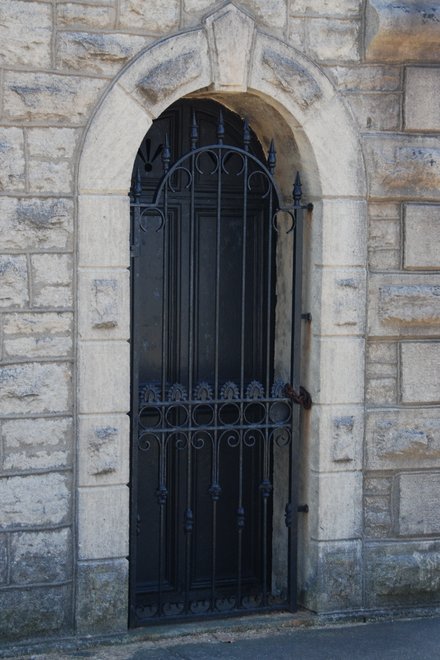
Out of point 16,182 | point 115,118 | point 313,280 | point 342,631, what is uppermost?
point 115,118

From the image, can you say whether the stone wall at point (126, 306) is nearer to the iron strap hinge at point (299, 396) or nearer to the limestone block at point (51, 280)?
the limestone block at point (51, 280)

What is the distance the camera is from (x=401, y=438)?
19.8 ft

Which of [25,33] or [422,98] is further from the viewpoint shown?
[422,98]

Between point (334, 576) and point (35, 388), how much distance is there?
194 cm

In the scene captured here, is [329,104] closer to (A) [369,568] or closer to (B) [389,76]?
(B) [389,76]

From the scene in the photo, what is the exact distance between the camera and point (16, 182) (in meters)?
5.28

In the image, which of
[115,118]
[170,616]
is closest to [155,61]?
[115,118]

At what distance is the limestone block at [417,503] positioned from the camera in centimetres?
607

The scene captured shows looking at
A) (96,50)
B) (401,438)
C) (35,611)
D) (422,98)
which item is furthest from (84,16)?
(35,611)

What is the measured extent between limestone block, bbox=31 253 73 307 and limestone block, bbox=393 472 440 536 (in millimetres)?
2124

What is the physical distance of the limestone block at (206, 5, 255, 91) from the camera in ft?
18.2

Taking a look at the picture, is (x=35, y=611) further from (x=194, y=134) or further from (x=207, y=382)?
(x=194, y=134)

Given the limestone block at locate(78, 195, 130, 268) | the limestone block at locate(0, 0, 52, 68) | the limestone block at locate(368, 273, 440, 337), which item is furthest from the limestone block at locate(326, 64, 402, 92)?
the limestone block at locate(0, 0, 52, 68)

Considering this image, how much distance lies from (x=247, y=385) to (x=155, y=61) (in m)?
1.82
